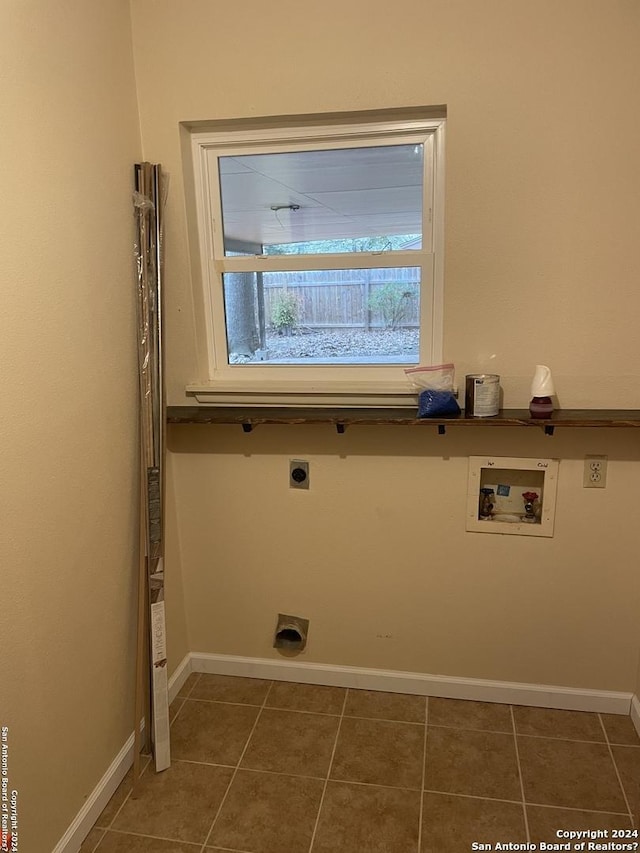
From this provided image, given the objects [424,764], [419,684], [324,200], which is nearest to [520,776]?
[424,764]

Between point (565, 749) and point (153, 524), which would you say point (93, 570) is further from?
point (565, 749)

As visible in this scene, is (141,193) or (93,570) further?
(141,193)

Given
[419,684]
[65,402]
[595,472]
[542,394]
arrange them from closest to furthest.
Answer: [65,402] < [542,394] < [595,472] < [419,684]

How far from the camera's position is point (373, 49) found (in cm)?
169

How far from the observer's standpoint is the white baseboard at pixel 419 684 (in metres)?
2.02

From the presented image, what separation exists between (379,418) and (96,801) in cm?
142

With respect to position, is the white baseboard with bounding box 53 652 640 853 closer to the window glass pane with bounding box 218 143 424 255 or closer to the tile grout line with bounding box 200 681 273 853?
the tile grout line with bounding box 200 681 273 853

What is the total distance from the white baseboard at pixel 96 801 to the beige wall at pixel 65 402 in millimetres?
28

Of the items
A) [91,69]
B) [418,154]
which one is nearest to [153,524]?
[91,69]

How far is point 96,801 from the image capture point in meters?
1.66

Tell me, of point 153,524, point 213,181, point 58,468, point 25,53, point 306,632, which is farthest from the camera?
point 306,632

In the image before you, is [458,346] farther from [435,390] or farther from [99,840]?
[99,840]

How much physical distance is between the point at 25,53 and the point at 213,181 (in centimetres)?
73

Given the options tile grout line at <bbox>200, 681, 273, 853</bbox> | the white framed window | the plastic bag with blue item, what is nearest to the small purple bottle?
the plastic bag with blue item
